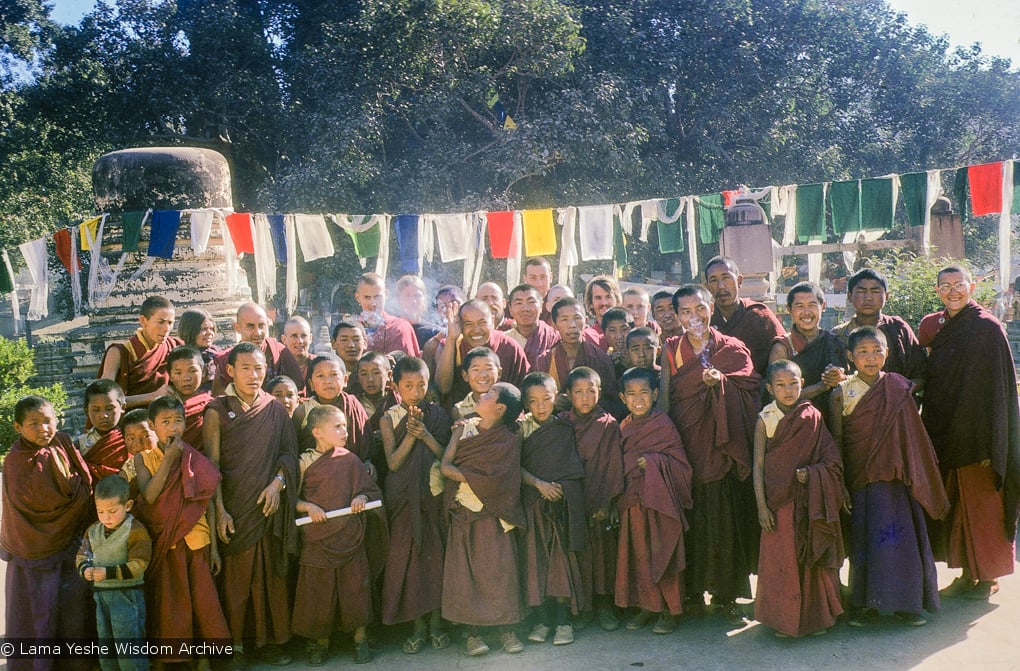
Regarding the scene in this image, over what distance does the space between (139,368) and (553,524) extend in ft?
8.58

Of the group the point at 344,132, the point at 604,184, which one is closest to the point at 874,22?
the point at 604,184

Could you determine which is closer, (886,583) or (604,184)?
(886,583)

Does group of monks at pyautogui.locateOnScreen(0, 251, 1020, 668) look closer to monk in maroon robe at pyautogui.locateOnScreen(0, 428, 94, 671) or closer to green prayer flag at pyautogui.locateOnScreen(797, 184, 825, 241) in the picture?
monk in maroon robe at pyautogui.locateOnScreen(0, 428, 94, 671)

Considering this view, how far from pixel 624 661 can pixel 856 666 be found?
1.06 m

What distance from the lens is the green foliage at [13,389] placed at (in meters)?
8.52

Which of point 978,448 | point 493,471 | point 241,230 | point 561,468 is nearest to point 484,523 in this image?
point 493,471

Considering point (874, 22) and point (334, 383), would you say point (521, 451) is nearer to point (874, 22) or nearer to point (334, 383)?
point (334, 383)

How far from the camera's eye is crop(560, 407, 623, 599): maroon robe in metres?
4.00

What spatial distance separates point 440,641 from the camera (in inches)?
154

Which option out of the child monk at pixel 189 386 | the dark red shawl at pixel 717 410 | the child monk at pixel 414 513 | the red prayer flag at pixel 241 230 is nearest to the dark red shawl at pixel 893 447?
the dark red shawl at pixel 717 410

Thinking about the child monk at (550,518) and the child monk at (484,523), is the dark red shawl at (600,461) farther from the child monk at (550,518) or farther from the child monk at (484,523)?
the child monk at (484,523)

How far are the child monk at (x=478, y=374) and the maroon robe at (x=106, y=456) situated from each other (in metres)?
1.76

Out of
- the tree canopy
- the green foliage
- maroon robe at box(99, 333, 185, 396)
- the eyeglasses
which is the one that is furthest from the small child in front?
the tree canopy

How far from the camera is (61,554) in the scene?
12.3 feet
